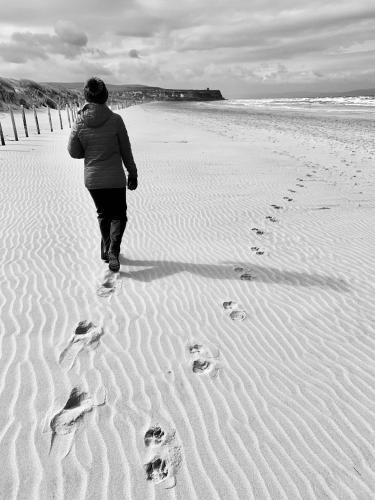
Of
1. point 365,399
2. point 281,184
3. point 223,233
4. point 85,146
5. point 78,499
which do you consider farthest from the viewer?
point 281,184

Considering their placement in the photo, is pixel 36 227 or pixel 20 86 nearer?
pixel 36 227

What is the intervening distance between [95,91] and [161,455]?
3777 millimetres

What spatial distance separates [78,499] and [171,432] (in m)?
0.77

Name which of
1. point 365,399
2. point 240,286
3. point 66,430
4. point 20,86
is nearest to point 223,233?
point 240,286

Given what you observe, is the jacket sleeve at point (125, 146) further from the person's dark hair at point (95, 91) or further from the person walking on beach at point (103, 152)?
the person's dark hair at point (95, 91)

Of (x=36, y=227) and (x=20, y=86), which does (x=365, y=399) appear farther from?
(x=20, y=86)

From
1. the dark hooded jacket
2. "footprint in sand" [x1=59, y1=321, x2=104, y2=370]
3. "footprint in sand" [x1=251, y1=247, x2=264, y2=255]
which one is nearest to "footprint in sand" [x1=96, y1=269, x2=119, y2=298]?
"footprint in sand" [x1=59, y1=321, x2=104, y2=370]

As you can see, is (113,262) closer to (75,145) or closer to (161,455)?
(75,145)

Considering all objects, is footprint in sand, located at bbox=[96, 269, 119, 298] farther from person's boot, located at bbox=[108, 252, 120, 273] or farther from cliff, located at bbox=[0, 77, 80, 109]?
cliff, located at bbox=[0, 77, 80, 109]

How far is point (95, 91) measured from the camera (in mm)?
4078

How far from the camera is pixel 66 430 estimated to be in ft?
8.90

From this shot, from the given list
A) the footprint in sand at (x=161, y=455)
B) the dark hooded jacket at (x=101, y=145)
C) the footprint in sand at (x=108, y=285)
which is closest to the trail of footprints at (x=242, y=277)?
the footprint in sand at (x=108, y=285)

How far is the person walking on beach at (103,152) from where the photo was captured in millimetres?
4176

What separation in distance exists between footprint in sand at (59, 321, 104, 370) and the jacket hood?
2.38 meters
